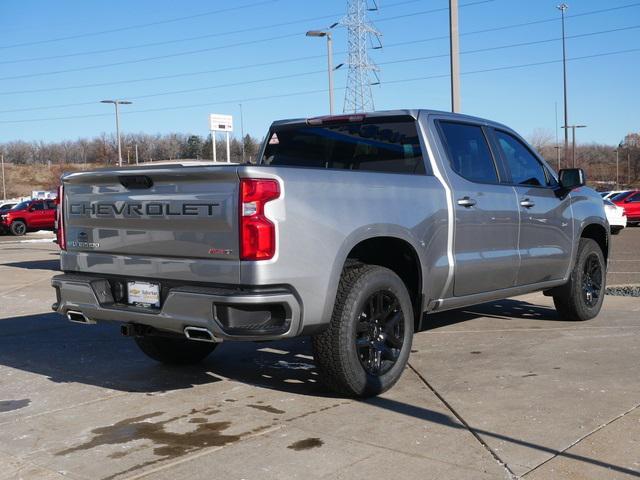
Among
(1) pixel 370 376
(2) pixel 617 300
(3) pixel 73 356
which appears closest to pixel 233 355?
(3) pixel 73 356

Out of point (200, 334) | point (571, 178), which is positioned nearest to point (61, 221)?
point (200, 334)

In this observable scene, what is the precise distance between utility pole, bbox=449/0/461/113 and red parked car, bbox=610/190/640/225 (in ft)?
71.2

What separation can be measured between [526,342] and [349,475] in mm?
3657

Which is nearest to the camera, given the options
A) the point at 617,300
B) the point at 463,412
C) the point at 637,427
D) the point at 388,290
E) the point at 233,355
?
the point at 637,427

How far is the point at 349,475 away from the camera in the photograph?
12.1ft

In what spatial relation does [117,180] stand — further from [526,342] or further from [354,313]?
[526,342]

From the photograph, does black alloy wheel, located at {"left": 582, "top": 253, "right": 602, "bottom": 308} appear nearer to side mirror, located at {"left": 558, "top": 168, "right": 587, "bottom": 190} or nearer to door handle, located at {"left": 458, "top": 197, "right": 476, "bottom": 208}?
side mirror, located at {"left": 558, "top": 168, "right": 587, "bottom": 190}

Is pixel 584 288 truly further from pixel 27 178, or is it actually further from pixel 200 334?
pixel 27 178

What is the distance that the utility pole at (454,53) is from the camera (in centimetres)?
1227

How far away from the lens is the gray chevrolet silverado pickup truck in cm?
438

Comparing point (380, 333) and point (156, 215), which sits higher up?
point (156, 215)

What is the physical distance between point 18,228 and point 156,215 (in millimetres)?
33497

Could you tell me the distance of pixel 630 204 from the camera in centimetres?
3153

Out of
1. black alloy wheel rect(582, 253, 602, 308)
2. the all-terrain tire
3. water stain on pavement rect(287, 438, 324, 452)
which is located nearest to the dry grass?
the all-terrain tire
